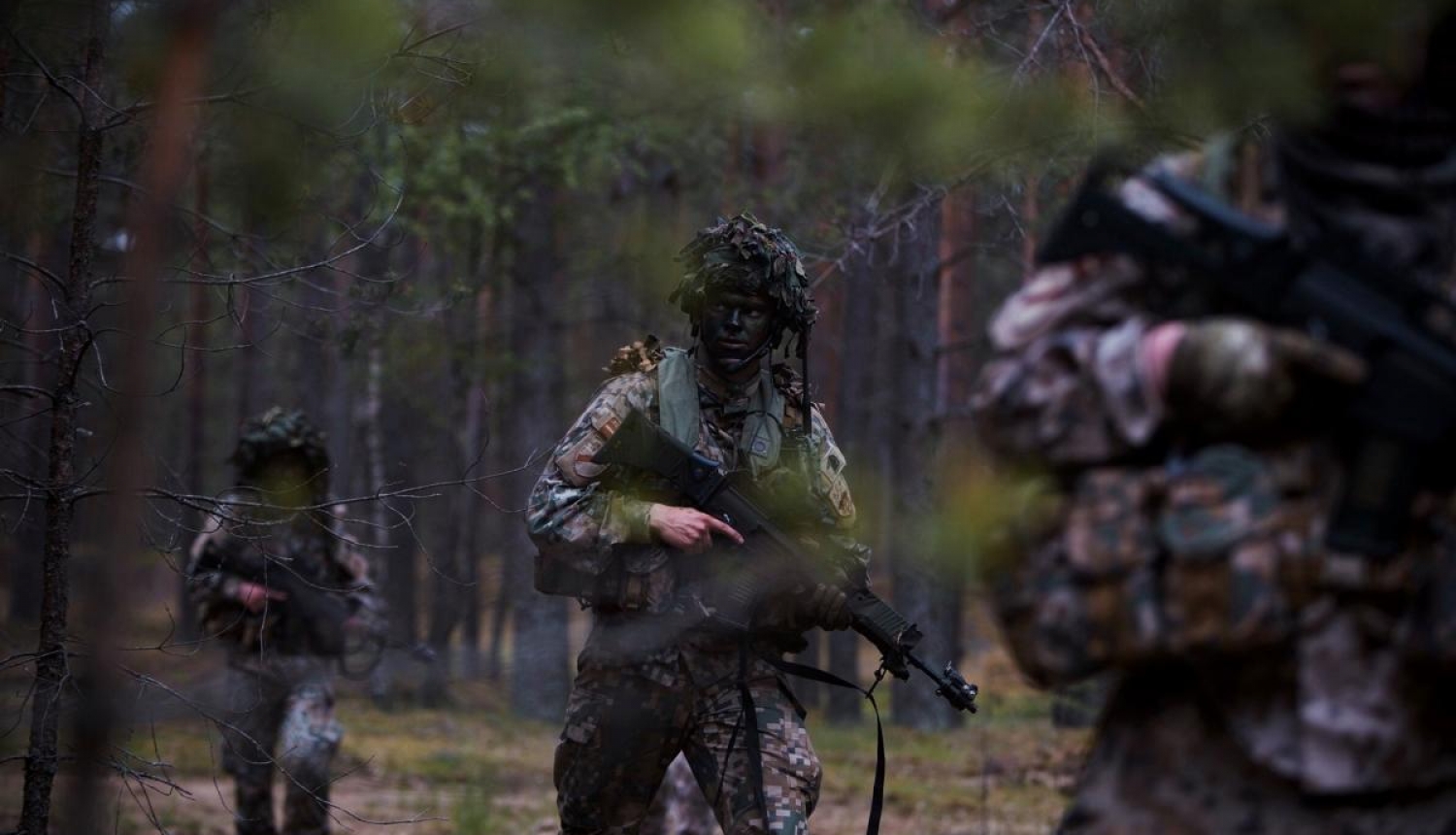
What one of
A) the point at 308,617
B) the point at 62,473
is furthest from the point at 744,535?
the point at 308,617

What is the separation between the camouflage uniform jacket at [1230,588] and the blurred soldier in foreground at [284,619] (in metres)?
6.01

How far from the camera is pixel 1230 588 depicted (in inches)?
119

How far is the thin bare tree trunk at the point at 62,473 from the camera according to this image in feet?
17.8

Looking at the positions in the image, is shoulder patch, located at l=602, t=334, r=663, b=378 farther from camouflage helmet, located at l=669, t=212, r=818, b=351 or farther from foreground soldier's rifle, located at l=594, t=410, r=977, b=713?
foreground soldier's rifle, located at l=594, t=410, r=977, b=713

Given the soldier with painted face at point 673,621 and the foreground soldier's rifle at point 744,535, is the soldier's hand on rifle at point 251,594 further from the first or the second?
the foreground soldier's rifle at point 744,535

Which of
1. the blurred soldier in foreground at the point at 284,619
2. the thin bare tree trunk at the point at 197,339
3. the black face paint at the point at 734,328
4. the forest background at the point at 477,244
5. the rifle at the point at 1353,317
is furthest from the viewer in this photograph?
the blurred soldier in foreground at the point at 284,619

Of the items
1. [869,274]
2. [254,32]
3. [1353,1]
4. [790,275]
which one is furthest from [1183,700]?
[869,274]

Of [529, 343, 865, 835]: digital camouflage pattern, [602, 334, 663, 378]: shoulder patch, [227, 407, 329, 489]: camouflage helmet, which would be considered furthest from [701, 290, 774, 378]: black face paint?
[227, 407, 329, 489]: camouflage helmet

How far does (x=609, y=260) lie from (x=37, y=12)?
37.0 feet

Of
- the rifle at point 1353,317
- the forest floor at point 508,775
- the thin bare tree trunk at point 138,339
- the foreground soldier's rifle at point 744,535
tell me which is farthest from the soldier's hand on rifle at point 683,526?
the rifle at point 1353,317

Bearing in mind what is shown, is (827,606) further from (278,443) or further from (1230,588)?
(278,443)

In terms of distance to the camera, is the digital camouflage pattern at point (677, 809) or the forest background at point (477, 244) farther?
the digital camouflage pattern at point (677, 809)

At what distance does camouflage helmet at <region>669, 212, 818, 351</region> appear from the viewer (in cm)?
599

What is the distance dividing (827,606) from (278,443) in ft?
14.3
